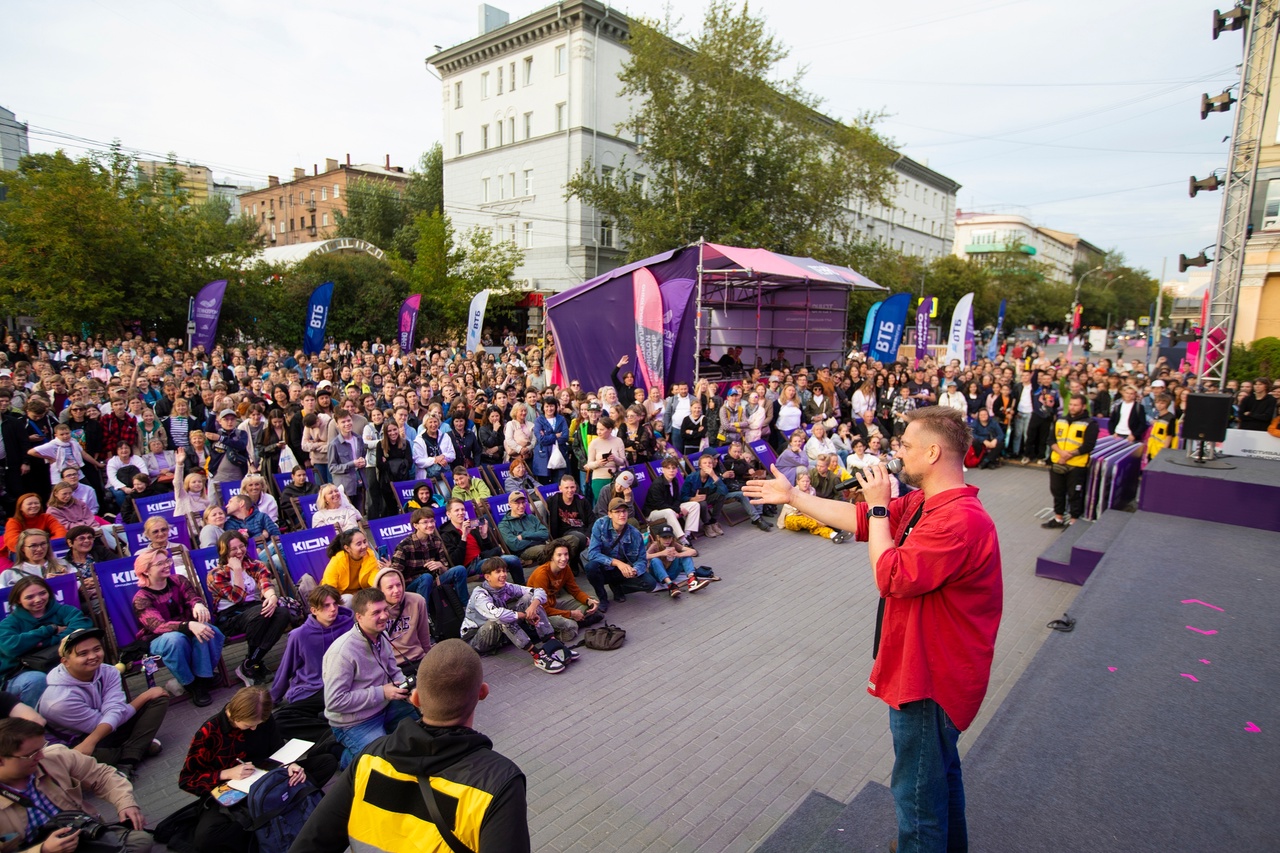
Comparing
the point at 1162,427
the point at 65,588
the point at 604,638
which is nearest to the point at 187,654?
the point at 65,588

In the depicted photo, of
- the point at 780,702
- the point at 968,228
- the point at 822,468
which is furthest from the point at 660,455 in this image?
the point at 968,228

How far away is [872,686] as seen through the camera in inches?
90.7

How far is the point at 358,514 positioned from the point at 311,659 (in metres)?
2.31

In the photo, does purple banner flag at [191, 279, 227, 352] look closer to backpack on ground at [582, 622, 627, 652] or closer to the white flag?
the white flag

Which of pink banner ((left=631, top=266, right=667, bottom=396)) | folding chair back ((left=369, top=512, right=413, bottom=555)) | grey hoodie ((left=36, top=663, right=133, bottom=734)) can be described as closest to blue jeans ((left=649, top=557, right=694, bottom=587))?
folding chair back ((left=369, top=512, right=413, bottom=555))

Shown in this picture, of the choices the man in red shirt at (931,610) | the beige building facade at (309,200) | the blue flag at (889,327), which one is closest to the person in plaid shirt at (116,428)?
the man in red shirt at (931,610)

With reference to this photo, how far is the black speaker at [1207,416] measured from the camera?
7.47 metres

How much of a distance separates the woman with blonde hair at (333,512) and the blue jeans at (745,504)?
478 centimetres

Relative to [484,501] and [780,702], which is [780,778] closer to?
[780,702]

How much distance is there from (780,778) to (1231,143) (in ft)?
40.7

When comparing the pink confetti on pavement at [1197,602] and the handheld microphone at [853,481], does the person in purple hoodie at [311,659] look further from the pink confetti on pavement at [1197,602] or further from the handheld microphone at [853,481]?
the handheld microphone at [853,481]

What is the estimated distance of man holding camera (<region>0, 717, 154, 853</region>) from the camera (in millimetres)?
2805

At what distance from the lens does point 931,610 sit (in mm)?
2160

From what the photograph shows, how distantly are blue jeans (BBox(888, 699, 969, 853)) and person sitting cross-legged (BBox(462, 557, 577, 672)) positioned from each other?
3.45m
